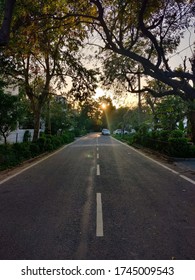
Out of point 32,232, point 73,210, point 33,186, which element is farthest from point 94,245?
point 33,186

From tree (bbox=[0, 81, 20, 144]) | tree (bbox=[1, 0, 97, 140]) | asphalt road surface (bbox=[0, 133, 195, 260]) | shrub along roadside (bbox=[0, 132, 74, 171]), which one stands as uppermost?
tree (bbox=[1, 0, 97, 140])

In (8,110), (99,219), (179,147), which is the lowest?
(99,219)

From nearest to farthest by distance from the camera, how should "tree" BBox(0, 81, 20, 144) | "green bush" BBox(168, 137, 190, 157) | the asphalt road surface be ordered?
the asphalt road surface
"tree" BBox(0, 81, 20, 144)
"green bush" BBox(168, 137, 190, 157)

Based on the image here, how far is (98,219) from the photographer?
5793mm

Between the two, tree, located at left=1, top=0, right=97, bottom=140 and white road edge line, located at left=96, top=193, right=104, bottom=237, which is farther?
tree, located at left=1, top=0, right=97, bottom=140

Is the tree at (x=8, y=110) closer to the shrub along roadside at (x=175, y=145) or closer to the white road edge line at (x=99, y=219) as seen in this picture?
the shrub along roadside at (x=175, y=145)

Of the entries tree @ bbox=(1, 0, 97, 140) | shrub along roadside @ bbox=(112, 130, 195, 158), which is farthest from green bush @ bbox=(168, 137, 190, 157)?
tree @ bbox=(1, 0, 97, 140)

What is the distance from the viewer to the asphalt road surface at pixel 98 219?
4270mm

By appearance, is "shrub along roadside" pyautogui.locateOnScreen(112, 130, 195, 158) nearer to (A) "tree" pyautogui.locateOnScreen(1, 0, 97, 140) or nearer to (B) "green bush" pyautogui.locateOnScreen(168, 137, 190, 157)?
(B) "green bush" pyautogui.locateOnScreen(168, 137, 190, 157)

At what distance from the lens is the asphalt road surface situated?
4.27 m

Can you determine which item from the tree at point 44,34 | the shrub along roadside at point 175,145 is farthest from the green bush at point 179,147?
the tree at point 44,34

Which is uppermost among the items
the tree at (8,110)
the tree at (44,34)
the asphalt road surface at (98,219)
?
the tree at (44,34)

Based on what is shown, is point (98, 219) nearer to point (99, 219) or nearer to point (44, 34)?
point (99, 219)

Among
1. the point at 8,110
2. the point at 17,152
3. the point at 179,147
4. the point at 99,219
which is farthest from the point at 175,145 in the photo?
the point at 99,219
